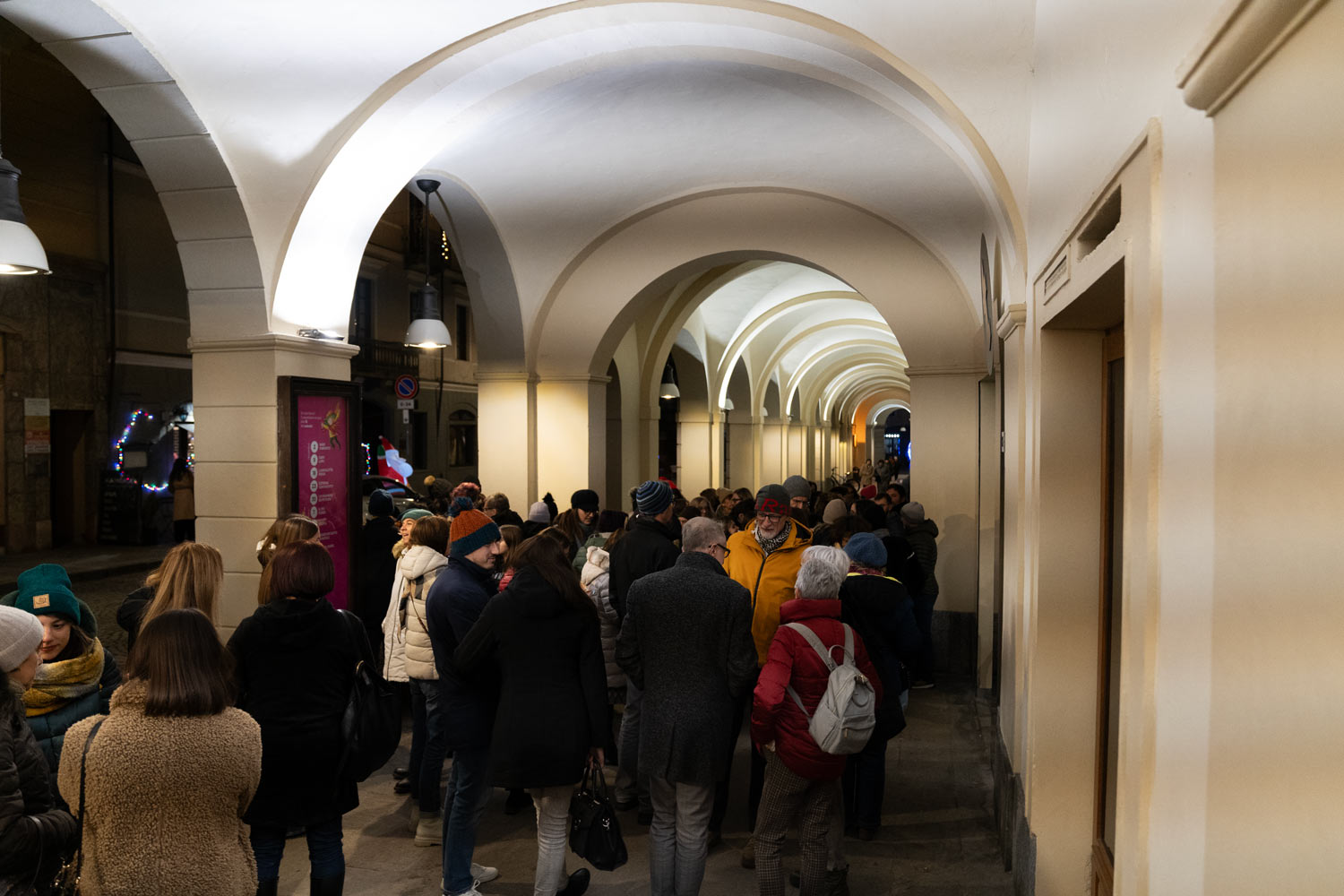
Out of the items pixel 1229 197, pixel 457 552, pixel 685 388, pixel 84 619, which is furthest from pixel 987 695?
pixel 685 388

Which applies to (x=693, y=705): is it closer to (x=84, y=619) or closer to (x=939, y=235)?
(x=84, y=619)

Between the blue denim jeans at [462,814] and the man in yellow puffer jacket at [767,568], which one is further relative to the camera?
the man in yellow puffer jacket at [767,568]

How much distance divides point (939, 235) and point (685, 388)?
8868mm

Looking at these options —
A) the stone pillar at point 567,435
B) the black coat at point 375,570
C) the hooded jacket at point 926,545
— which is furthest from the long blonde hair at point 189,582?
the stone pillar at point 567,435

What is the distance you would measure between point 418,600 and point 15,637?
2383 mm

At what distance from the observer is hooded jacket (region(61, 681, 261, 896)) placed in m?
2.57

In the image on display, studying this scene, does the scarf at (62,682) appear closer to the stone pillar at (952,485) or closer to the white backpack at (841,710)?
the white backpack at (841,710)

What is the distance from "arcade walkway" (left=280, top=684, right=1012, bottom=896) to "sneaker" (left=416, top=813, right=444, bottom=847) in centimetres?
4

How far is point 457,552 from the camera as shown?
14.0 ft

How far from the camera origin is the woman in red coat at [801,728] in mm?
3984

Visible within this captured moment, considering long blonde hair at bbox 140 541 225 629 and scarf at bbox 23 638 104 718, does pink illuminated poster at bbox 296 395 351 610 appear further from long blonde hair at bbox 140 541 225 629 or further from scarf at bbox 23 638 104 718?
scarf at bbox 23 638 104 718

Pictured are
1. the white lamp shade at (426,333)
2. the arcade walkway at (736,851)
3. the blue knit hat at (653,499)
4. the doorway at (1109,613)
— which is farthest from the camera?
the white lamp shade at (426,333)

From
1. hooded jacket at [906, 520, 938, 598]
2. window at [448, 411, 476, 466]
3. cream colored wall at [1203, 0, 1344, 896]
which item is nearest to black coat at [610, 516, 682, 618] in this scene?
hooded jacket at [906, 520, 938, 598]

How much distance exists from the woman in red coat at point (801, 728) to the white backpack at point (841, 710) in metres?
0.03
